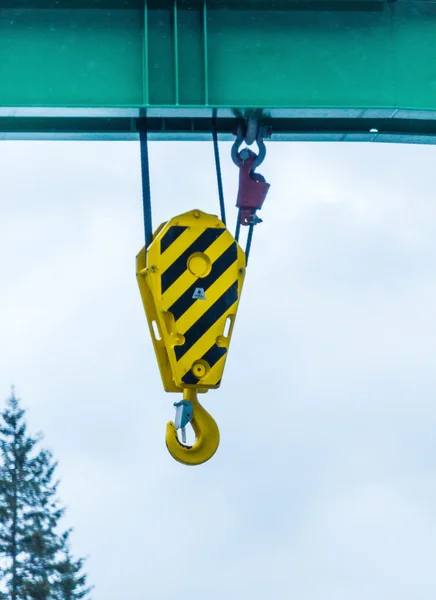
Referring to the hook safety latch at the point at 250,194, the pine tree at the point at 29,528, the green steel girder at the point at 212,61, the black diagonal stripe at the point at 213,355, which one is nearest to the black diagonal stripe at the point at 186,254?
the black diagonal stripe at the point at 213,355

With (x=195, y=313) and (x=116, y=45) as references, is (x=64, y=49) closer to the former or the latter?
(x=116, y=45)

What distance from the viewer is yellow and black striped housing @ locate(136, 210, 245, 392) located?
8602 millimetres

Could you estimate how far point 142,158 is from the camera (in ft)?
30.4

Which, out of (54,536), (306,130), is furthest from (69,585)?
(306,130)

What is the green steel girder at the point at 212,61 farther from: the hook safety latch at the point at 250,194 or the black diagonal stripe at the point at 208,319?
the black diagonal stripe at the point at 208,319

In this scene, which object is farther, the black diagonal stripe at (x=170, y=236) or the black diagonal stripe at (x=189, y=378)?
the black diagonal stripe at (x=170, y=236)

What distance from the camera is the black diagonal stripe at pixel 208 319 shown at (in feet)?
28.2

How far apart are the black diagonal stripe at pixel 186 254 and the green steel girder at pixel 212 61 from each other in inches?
35.6

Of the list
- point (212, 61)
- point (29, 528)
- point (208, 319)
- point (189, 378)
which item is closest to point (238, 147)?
point (212, 61)

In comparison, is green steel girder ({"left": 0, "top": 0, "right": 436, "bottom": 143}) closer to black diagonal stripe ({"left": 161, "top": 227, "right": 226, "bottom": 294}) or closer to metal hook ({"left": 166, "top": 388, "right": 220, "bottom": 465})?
black diagonal stripe ({"left": 161, "top": 227, "right": 226, "bottom": 294})

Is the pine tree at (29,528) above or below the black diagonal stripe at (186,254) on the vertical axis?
above

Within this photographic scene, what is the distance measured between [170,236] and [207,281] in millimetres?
286

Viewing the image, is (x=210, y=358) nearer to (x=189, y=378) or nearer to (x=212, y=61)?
(x=189, y=378)

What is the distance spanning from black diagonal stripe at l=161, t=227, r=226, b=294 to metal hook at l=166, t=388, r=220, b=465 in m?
0.54
